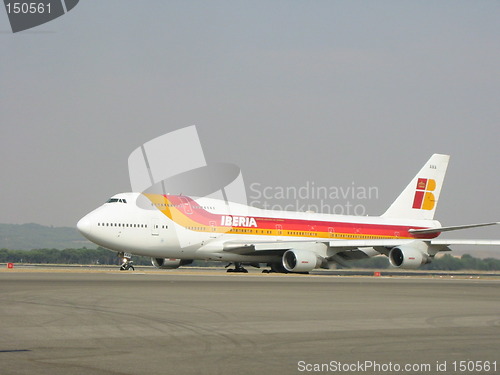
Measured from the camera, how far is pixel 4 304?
16.9 metres

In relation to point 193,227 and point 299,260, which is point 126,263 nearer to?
point 193,227

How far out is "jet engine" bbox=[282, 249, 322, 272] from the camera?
46281 mm

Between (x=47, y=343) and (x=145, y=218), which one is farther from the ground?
(x=145, y=218)

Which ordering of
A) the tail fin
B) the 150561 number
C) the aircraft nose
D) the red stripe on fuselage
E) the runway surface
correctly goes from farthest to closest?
the tail fin < the red stripe on fuselage < the aircraft nose < the runway surface < the 150561 number

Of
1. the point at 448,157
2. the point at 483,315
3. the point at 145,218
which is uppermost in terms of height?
the point at 448,157

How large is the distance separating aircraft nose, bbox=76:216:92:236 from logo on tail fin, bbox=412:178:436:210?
29021 mm

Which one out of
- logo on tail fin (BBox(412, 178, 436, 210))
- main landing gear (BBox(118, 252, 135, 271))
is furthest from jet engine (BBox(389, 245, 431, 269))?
main landing gear (BBox(118, 252, 135, 271))

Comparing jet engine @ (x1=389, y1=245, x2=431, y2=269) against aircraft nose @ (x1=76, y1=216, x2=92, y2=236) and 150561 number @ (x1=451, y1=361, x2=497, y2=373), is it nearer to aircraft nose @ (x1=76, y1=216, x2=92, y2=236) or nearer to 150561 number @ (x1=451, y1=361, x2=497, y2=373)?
aircraft nose @ (x1=76, y1=216, x2=92, y2=236)

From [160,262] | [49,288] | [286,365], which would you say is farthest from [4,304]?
[160,262]

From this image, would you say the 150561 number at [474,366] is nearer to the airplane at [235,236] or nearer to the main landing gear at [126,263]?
the airplane at [235,236]

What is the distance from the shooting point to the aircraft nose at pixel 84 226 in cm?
4347

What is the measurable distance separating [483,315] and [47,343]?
1046 centimetres

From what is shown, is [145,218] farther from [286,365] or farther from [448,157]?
[286,365]

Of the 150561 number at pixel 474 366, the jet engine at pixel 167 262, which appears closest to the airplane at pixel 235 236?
the jet engine at pixel 167 262
